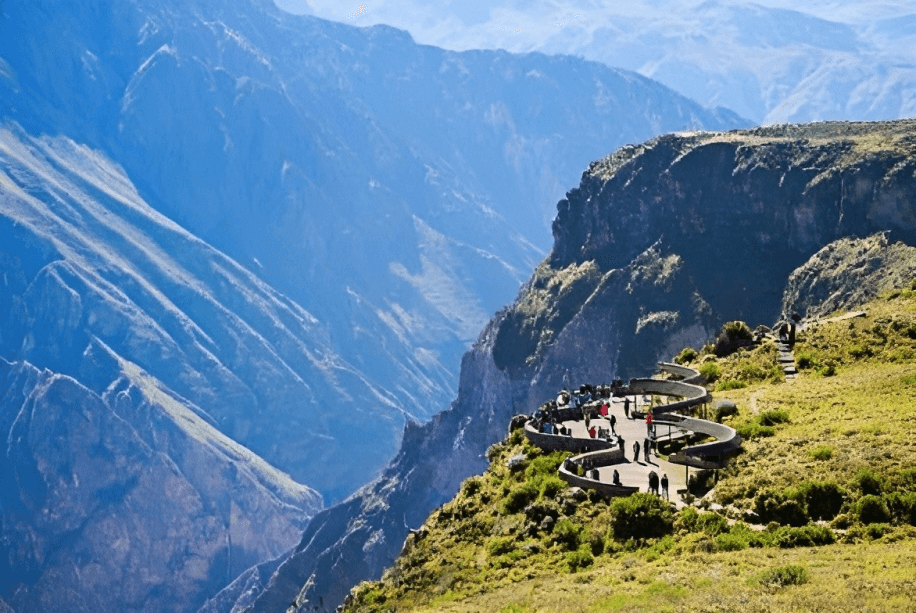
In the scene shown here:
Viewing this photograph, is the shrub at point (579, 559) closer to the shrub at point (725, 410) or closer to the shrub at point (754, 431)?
the shrub at point (754, 431)

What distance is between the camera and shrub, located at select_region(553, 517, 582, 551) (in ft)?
181

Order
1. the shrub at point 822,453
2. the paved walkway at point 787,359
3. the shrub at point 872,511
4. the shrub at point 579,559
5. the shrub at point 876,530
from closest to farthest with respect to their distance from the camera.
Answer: the shrub at point 876,530 < the shrub at point 872,511 < the shrub at point 579,559 < the shrub at point 822,453 < the paved walkway at point 787,359

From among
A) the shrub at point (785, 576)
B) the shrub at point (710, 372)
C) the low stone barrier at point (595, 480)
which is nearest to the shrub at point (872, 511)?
the shrub at point (785, 576)

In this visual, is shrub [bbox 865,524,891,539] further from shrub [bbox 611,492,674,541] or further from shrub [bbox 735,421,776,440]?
shrub [bbox 735,421,776,440]

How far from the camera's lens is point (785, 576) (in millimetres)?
44625

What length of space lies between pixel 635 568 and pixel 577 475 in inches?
433

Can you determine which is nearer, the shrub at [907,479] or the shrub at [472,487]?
the shrub at [907,479]

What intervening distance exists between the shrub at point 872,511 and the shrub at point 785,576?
670 centimetres

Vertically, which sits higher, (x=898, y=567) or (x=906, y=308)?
(x=906, y=308)

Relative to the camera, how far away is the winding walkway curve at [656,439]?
60.3 meters

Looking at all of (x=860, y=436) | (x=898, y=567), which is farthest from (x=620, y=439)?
(x=898, y=567)

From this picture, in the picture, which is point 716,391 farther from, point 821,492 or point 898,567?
point 898,567

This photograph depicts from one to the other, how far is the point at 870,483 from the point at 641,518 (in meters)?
8.24

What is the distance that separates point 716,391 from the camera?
78812mm
